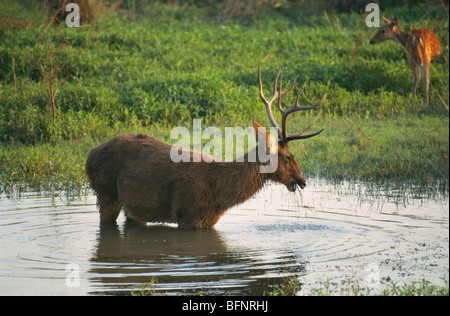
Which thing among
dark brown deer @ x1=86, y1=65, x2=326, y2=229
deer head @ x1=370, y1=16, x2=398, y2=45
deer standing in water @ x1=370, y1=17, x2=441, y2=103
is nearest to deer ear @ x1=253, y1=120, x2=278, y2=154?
dark brown deer @ x1=86, y1=65, x2=326, y2=229

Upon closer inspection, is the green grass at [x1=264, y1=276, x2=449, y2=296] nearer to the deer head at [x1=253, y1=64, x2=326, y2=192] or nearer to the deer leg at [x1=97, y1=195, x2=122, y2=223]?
the deer head at [x1=253, y1=64, x2=326, y2=192]

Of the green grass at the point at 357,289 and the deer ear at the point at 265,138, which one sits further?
the deer ear at the point at 265,138

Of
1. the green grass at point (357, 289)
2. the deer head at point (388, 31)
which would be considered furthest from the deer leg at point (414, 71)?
the green grass at point (357, 289)

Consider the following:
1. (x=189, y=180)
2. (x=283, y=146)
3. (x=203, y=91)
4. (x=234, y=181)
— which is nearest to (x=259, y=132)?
(x=283, y=146)

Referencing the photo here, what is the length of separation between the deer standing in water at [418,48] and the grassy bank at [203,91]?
369mm

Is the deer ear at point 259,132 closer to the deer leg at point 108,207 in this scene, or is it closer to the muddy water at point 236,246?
the muddy water at point 236,246

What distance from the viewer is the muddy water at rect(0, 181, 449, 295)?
537cm

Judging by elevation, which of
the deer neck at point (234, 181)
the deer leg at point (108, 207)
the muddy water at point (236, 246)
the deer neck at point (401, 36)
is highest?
the deer neck at point (401, 36)

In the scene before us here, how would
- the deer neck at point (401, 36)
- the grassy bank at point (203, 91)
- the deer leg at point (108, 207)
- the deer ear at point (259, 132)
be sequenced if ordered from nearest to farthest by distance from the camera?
the deer ear at point (259, 132) < the deer leg at point (108, 207) < the grassy bank at point (203, 91) < the deer neck at point (401, 36)

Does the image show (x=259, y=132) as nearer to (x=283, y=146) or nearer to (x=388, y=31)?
(x=283, y=146)

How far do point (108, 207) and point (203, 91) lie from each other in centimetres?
570

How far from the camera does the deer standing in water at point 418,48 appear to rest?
13.8 m

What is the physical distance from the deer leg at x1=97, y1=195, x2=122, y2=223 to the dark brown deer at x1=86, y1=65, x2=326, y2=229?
29 centimetres
